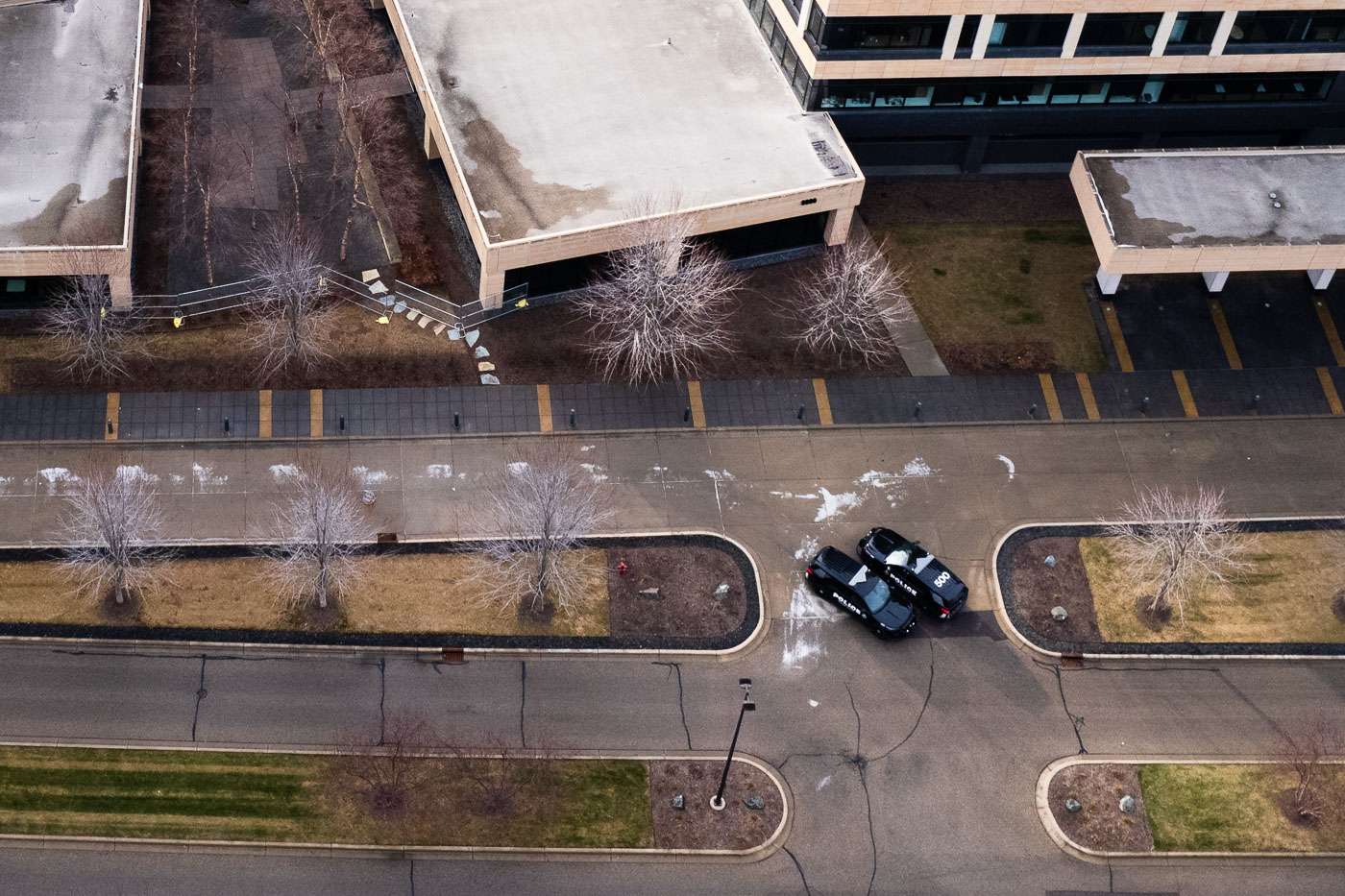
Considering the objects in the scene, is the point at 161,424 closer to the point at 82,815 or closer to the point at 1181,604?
the point at 82,815

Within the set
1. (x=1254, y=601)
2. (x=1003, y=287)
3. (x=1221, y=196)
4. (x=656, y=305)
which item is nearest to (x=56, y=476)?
(x=656, y=305)

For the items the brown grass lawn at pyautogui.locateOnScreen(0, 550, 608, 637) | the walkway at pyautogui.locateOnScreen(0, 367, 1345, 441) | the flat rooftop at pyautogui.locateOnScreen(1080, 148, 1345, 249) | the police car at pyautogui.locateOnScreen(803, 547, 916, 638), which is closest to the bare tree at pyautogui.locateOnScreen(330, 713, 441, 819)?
the brown grass lawn at pyautogui.locateOnScreen(0, 550, 608, 637)

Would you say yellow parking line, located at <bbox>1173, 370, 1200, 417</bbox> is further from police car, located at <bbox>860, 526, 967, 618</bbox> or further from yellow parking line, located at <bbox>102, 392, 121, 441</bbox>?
yellow parking line, located at <bbox>102, 392, 121, 441</bbox>

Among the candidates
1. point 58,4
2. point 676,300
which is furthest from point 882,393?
point 58,4

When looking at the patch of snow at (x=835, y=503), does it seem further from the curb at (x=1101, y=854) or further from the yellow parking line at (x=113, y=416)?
the yellow parking line at (x=113, y=416)

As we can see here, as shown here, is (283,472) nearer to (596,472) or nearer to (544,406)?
(544,406)

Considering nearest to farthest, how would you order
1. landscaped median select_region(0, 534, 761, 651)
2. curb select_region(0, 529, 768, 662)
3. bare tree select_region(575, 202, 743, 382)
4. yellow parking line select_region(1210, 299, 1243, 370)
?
curb select_region(0, 529, 768, 662) → landscaped median select_region(0, 534, 761, 651) → bare tree select_region(575, 202, 743, 382) → yellow parking line select_region(1210, 299, 1243, 370)
